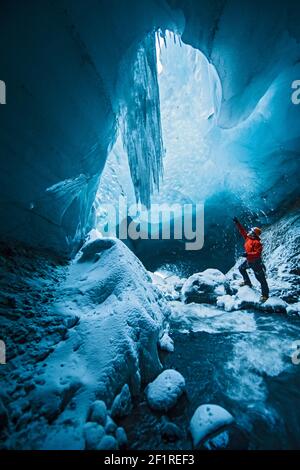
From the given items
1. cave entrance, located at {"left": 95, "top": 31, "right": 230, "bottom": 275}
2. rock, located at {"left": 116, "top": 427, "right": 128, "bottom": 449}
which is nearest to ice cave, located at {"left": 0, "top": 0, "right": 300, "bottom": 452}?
rock, located at {"left": 116, "top": 427, "right": 128, "bottom": 449}

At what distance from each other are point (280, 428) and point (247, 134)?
333 inches

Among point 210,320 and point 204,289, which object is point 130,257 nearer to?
point 210,320

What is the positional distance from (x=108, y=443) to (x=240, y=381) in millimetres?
1485

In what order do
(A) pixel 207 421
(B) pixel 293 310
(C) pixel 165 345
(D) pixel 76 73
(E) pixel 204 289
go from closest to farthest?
1. (A) pixel 207 421
2. (C) pixel 165 345
3. (D) pixel 76 73
4. (B) pixel 293 310
5. (E) pixel 204 289

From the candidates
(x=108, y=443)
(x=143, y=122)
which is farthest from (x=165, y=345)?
(x=143, y=122)

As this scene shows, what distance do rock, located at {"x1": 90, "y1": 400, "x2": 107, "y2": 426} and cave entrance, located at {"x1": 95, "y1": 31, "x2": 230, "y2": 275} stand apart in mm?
7933

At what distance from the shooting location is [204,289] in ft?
17.4

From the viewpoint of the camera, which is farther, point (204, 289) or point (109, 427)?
point (204, 289)

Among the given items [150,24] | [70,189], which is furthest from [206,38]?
[70,189]

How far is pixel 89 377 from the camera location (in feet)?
5.82

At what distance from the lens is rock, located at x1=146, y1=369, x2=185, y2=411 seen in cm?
189

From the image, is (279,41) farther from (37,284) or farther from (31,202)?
(37,284)

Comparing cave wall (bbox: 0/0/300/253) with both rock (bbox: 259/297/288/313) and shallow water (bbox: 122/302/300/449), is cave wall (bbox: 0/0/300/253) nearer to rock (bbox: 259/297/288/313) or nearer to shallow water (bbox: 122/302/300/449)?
→ shallow water (bbox: 122/302/300/449)

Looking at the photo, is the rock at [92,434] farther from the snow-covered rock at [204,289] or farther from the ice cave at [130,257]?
the snow-covered rock at [204,289]
